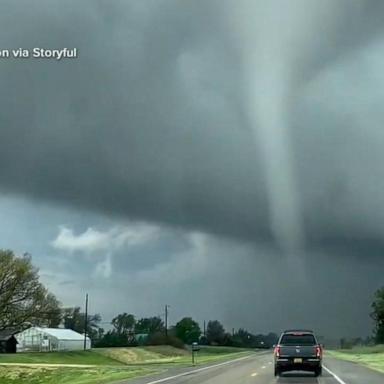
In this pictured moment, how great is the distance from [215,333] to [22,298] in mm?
107473

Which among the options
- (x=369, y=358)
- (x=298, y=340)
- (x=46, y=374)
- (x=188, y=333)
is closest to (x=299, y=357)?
(x=298, y=340)

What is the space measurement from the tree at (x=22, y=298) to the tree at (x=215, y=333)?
99041 millimetres

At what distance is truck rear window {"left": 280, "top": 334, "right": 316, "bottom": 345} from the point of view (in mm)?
37503

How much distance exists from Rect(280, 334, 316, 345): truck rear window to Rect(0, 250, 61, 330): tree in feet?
191

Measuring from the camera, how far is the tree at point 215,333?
190 m

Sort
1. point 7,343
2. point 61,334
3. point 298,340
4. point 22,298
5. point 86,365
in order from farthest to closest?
point 61,334 → point 7,343 → point 22,298 → point 86,365 → point 298,340

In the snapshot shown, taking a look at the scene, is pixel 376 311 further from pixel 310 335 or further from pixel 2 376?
pixel 310 335

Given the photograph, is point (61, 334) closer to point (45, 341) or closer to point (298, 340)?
point (45, 341)

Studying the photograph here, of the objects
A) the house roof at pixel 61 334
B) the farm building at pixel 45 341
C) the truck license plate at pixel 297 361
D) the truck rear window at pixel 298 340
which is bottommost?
the truck license plate at pixel 297 361

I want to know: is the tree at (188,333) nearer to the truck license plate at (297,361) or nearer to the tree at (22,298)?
the tree at (22,298)

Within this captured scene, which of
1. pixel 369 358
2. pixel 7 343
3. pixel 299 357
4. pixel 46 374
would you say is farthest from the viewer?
pixel 7 343

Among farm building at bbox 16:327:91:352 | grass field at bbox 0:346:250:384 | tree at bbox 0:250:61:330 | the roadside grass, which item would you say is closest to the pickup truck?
grass field at bbox 0:346:250:384

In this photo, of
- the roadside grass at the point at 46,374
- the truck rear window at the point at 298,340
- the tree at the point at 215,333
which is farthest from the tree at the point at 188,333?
the truck rear window at the point at 298,340

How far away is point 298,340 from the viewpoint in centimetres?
3769
